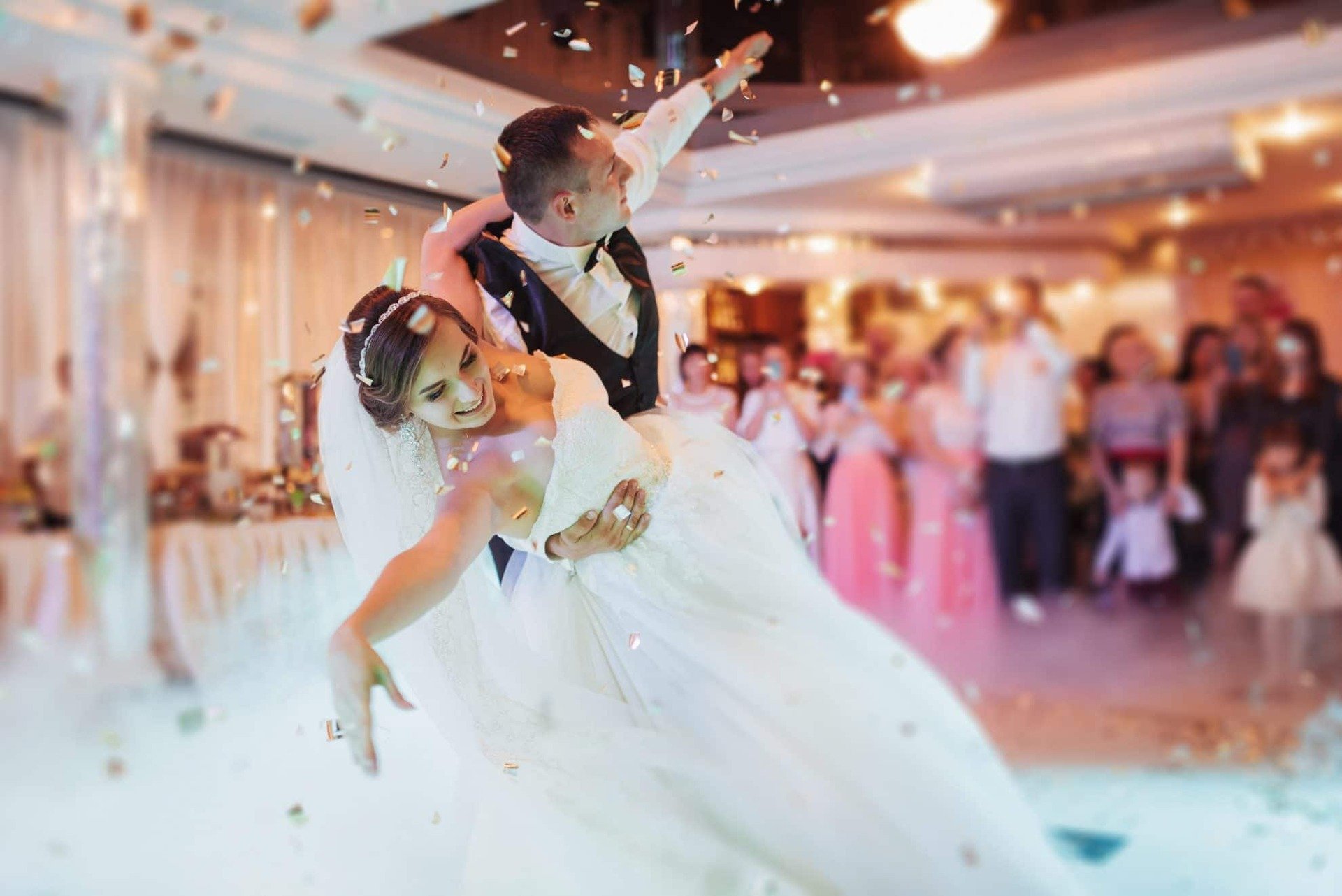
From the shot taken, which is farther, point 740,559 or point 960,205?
point 960,205

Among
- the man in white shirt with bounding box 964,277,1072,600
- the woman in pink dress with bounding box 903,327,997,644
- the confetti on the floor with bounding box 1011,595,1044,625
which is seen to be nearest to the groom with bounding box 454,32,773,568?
the woman in pink dress with bounding box 903,327,997,644

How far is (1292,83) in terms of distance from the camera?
123 inches

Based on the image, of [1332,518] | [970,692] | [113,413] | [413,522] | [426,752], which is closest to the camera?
[413,522]

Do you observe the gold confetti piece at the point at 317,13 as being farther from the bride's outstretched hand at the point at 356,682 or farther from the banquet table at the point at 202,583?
the bride's outstretched hand at the point at 356,682

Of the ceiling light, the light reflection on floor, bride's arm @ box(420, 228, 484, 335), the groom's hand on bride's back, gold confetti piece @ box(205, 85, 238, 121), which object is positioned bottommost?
the light reflection on floor

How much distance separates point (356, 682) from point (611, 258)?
50 centimetres

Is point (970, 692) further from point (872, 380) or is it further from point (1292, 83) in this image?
point (1292, 83)

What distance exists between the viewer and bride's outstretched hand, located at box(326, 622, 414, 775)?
31.1 inches

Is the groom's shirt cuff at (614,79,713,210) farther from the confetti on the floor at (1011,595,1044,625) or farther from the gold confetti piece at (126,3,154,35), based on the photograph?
the confetti on the floor at (1011,595,1044,625)

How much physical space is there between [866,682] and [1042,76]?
2.74 meters

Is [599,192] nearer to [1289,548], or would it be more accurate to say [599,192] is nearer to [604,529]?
[604,529]

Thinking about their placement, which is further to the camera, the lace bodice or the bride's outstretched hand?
the lace bodice

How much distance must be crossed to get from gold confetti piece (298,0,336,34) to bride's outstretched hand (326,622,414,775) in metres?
0.63

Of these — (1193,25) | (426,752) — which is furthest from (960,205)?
(426,752)
